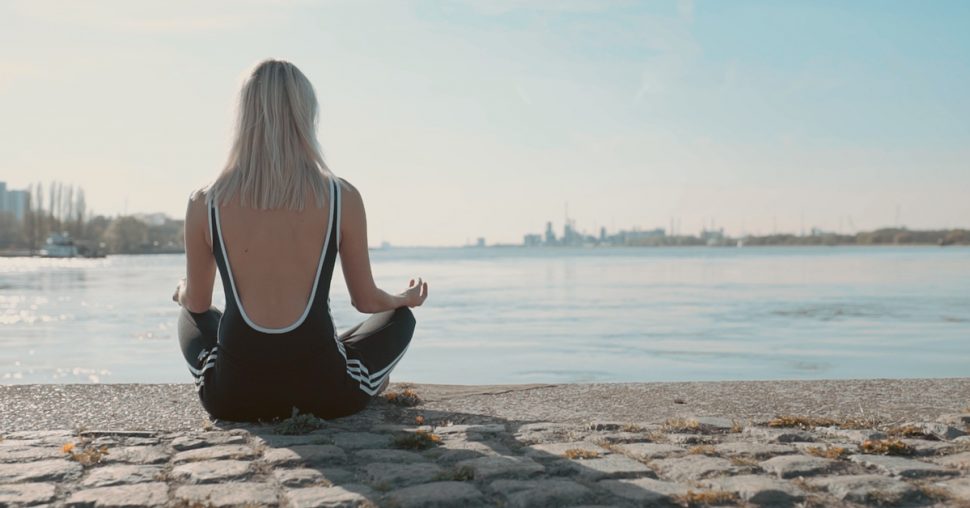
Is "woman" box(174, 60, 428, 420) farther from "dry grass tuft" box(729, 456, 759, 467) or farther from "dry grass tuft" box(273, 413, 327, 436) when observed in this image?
"dry grass tuft" box(729, 456, 759, 467)

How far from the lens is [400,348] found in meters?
3.66

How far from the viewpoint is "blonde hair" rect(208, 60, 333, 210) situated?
3.09 metres

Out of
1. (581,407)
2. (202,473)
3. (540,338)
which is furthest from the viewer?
(540,338)

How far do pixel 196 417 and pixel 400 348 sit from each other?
0.88 m

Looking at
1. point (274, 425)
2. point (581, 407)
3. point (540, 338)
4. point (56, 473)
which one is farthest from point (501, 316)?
point (56, 473)

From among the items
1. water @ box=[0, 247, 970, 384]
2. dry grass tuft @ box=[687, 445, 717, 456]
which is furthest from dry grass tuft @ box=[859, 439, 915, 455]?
water @ box=[0, 247, 970, 384]

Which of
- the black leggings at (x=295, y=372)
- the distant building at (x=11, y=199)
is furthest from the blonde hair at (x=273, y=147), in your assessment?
the distant building at (x=11, y=199)

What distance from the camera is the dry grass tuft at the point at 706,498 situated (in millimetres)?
2297

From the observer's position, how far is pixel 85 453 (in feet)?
9.23

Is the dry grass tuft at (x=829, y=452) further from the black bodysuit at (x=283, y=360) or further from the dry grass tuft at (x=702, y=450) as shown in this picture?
the black bodysuit at (x=283, y=360)

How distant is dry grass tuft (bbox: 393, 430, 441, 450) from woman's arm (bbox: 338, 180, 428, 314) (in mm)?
620

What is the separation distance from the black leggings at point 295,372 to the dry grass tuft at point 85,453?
50 cm

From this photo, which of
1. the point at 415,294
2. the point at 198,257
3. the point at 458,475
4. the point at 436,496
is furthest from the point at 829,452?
the point at 198,257

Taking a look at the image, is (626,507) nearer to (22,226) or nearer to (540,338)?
(540,338)
